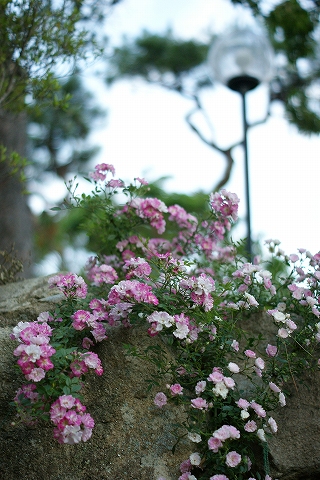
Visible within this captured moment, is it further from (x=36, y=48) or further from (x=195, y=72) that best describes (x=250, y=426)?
(x=195, y=72)

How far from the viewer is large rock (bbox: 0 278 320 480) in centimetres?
183

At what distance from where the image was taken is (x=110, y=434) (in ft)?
6.15

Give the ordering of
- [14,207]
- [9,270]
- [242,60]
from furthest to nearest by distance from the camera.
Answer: [14,207], [242,60], [9,270]

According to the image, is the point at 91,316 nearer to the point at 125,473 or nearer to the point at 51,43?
the point at 125,473

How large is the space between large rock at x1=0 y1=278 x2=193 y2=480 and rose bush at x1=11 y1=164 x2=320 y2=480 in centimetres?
6

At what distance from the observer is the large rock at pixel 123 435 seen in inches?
72.0

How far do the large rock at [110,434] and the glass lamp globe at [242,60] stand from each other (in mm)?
3222

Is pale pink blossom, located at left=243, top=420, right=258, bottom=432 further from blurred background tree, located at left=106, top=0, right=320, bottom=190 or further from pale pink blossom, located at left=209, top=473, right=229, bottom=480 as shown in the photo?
blurred background tree, located at left=106, top=0, right=320, bottom=190

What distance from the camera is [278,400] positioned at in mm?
1878

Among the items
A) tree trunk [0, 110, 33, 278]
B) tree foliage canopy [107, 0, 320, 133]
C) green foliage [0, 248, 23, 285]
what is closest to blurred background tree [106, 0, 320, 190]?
tree foliage canopy [107, 0, 320, 133]

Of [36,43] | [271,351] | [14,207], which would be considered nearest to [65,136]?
[14,207]

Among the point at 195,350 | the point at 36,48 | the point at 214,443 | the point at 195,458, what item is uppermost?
the point at 36,48

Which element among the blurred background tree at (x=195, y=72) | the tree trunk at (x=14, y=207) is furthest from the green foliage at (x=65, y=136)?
the tree trunk at (x=14, y=207)

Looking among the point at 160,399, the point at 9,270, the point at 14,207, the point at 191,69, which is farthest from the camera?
the point at 191,69
